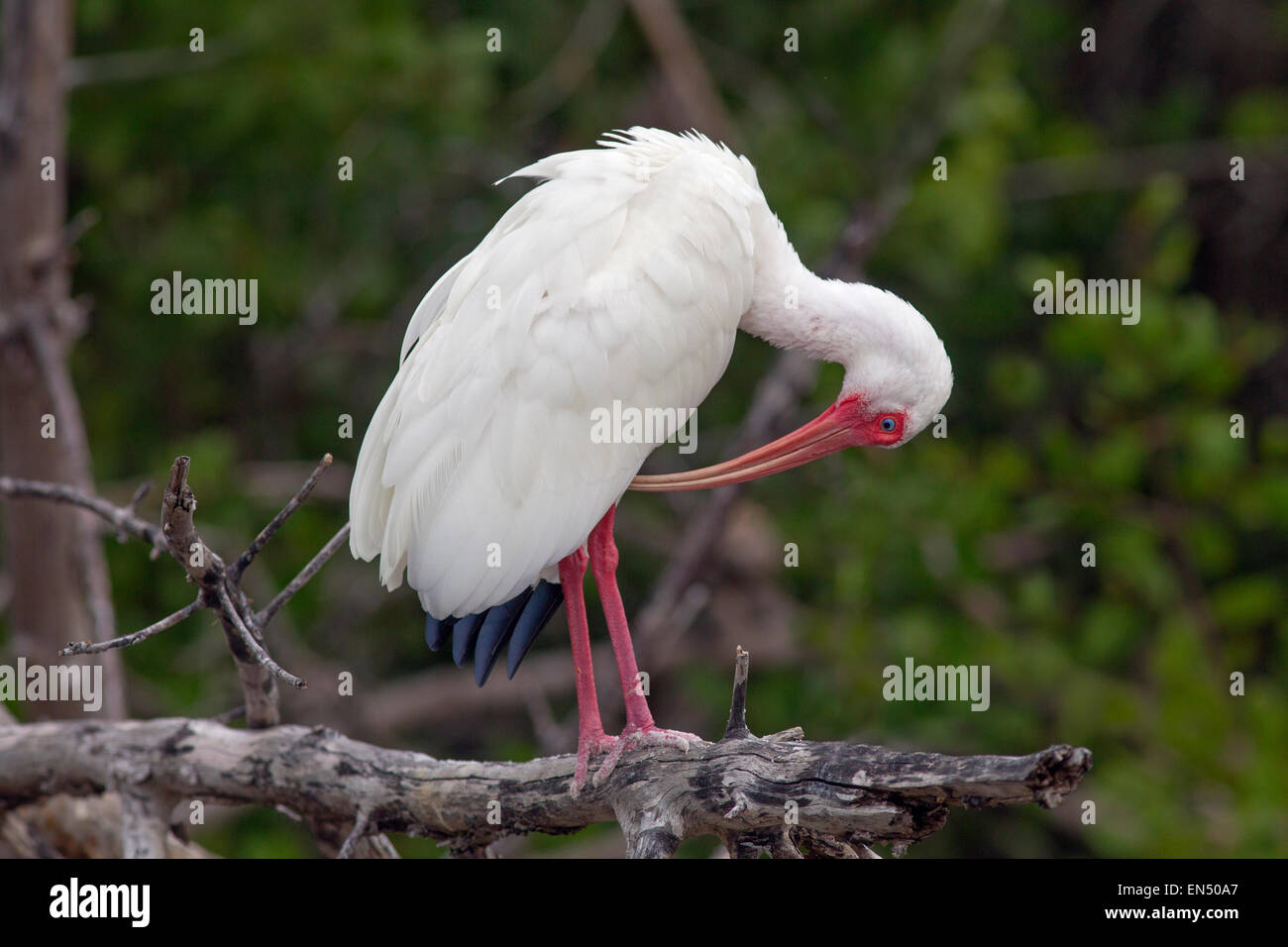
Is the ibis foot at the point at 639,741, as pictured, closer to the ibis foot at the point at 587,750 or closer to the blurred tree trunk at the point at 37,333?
the ibis foot at the point at 587,750

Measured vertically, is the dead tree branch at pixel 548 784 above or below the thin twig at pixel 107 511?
below

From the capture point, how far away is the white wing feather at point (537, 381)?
11.1 feet

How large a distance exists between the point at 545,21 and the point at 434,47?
1.13 meters

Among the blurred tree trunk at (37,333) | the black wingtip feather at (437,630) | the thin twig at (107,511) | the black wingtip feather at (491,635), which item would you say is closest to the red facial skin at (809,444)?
the black wingtip feather at (491,635)

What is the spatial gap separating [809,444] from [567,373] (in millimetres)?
822

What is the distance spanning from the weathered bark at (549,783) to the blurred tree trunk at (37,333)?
996 millimetres

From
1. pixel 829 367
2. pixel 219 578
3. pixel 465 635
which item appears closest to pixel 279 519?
pixel 219 578

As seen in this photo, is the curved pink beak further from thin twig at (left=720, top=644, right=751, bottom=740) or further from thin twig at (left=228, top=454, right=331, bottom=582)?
thin twig at (left=228, top=454, right=331, bottom=582)

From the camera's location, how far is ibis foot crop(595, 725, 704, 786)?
319cm

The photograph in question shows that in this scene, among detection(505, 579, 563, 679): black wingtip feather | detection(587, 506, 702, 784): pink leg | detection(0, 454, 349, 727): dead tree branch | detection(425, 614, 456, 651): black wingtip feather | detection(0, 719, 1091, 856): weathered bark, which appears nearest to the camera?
detection(0, 719, 1091, 856): weathered bark

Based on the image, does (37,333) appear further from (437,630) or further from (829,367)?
(829,367)

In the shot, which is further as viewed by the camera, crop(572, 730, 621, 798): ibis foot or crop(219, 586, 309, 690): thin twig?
crop(572, 730, 621, 798): ibis foot

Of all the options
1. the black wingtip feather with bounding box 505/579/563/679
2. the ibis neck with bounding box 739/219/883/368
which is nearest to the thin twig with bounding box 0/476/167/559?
the black wingtip feather with bounding box 505/579/563/679

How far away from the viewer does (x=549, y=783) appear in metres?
3.29
